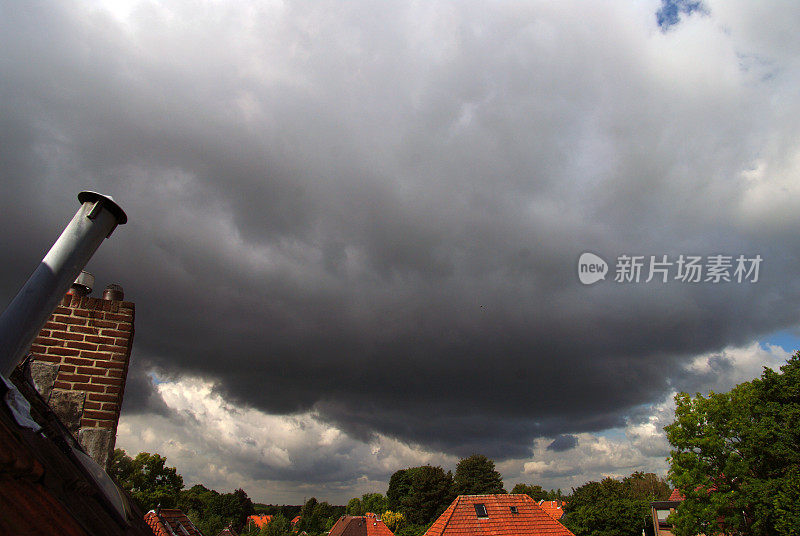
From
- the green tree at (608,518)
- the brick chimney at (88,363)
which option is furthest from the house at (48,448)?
the green tree at (608,518)

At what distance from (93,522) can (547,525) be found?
89.3ft

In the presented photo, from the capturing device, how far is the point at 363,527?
45.3 m

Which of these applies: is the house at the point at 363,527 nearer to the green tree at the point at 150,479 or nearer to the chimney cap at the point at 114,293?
the green tree at the point at 150,479

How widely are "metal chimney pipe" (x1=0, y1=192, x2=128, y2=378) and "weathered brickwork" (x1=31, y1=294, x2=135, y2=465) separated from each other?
3114mm

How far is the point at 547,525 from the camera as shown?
77.5 feet

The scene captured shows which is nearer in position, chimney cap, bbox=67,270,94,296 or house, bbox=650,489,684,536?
chimney cap, bbox=67,270,94,296

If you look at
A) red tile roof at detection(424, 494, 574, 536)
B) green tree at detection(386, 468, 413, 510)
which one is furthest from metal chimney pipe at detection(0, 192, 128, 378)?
green tree at detection(386, 468, 413, 510)

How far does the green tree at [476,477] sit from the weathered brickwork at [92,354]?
73521mm

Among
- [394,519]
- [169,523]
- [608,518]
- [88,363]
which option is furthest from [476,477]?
[88,363]

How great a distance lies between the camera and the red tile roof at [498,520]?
2295cm

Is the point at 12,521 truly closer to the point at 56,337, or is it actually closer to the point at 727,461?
→ the point at 56,337

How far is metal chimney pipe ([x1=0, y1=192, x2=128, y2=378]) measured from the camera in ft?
7.02

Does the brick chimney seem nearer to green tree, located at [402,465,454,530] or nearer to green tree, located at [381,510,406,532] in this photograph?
green tree, located at [402,465,454,530]

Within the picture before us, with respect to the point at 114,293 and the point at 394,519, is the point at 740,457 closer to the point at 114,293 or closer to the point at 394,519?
the point at 114,293
